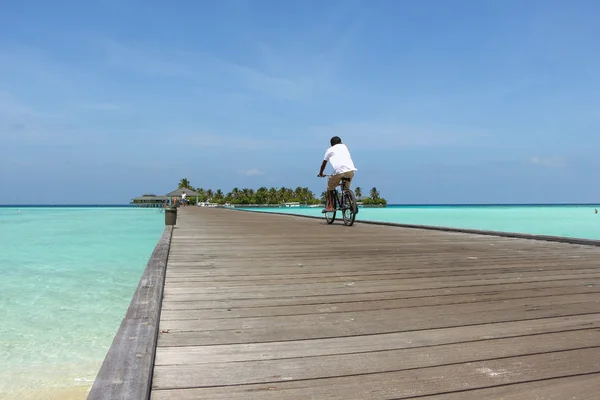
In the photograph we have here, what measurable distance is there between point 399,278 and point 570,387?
1.64m

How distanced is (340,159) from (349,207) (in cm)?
95

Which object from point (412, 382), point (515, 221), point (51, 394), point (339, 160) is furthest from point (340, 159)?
point (515, 221)

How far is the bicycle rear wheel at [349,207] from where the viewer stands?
7.92m

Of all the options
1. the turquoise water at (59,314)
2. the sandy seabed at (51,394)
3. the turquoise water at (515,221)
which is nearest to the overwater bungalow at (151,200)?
the turquoise water at (515,221)

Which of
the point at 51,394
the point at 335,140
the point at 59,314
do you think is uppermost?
the point at 335,140

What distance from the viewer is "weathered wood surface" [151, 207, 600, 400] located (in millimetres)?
1308

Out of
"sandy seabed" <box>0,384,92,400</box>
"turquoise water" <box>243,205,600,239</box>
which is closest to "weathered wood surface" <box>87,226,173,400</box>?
"sandy seabed" <box>0,384,92,400</box>

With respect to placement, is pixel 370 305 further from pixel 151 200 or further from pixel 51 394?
pixel 151 200

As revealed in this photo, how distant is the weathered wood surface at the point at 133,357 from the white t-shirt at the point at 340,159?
5679mm

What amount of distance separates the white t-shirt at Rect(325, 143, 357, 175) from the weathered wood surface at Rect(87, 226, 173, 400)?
224 inches

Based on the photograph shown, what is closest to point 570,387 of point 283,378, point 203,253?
point 283,378

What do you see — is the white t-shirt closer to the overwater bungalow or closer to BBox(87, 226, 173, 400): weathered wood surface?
BBox(87, 226, 173, 400): weathered wood surface

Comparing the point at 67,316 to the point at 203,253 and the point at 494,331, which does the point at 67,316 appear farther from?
the point at 494,331

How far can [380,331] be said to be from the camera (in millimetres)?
1800
